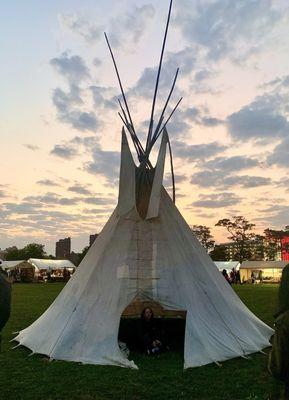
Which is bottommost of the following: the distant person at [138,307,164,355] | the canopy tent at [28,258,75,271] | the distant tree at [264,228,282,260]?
the distant person at [138,307,164,355]

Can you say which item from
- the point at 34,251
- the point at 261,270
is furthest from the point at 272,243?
the point at 34,251

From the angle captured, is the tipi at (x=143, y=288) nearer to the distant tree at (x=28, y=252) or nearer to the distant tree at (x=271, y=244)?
the distant tree at (x=271, y=244)

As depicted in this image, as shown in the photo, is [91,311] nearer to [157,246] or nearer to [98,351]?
[98,351]

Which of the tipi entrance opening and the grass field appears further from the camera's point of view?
the tipi entrance opening

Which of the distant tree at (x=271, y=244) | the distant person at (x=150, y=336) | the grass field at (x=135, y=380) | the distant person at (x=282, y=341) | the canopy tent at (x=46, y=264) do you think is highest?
the distant tree at (x=271, y=244)

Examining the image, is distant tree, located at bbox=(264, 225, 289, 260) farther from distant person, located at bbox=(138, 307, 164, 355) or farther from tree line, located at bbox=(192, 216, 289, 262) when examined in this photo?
distant person, located at bbox=(138, 307, 164, 355)

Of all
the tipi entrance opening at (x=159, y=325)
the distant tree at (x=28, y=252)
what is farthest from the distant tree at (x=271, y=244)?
the tipi entrance opening at (x=159, y=325)

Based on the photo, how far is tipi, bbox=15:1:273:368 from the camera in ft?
28.7

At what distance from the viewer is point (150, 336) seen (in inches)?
396

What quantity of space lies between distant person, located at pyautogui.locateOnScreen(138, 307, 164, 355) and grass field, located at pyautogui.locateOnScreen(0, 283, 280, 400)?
1.70ft

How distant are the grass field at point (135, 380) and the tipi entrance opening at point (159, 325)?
201cm

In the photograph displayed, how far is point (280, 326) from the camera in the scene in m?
2.18

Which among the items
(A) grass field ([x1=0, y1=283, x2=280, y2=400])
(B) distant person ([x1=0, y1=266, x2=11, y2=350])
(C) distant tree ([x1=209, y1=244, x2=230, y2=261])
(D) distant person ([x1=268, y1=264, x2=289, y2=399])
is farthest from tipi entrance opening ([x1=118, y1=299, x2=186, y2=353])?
(C) distant tree ([x1=209, y1=244, x2=230, y2=261])

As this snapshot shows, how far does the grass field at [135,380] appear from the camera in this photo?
6870 mm
